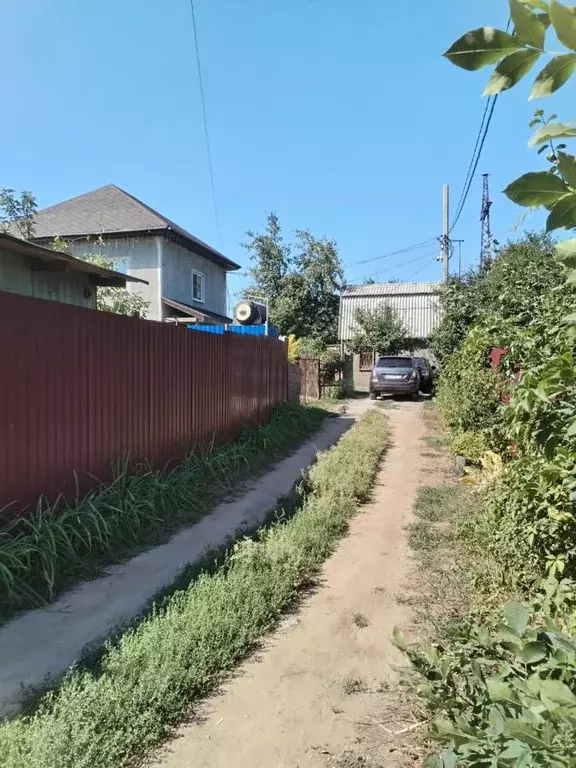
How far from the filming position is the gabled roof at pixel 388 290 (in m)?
32.7

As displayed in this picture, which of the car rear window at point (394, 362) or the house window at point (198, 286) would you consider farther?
the car rear window at point (394, 362)

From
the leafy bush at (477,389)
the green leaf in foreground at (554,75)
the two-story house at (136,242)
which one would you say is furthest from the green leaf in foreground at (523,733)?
the two-story house at (136,242)

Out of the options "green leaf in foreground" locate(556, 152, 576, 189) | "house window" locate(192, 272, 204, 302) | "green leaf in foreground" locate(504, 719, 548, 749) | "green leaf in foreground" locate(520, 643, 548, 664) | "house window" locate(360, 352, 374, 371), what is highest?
"house window" locate(192, 272, 204, 302)

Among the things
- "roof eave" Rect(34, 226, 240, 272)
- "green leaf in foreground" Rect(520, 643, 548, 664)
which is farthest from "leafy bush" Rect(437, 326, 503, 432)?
"roof eave" Rect(34, 226, 240, 272)

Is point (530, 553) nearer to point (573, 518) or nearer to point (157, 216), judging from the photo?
point (573, 518)

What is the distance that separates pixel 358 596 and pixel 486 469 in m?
3.12

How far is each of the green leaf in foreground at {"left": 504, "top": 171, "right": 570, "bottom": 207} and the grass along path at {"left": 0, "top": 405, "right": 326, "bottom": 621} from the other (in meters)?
4.04

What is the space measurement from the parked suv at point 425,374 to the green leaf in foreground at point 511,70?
2304 cm

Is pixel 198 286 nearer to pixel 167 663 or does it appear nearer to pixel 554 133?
pixel 167 663

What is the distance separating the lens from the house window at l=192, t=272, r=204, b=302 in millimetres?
20897

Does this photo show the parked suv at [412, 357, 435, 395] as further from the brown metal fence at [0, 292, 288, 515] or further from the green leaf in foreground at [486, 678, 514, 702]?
the green leaf in foreground at [486, 678, 514, 702]

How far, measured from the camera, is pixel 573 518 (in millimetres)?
3189

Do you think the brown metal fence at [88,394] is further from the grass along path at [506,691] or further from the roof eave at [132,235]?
Answer: the roof eave at [132,235]

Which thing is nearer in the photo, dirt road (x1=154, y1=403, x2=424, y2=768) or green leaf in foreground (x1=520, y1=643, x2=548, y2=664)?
green leaf in foreground (x1=520, y1=643, x2=548, y2=664)
